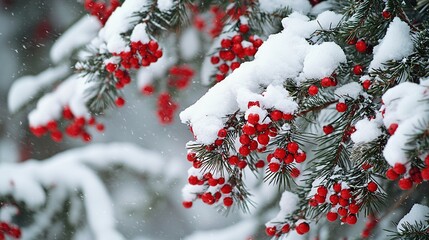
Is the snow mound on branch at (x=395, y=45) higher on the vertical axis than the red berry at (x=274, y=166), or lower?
higher

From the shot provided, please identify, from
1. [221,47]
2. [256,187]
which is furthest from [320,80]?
[256,187]

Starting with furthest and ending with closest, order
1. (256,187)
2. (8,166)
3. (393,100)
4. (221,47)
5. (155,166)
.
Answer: (155,166), (8,166), (256,187), (221,47), (393,100)

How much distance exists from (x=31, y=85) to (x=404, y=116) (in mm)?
1861

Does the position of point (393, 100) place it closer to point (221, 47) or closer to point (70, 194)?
point (221, 47)

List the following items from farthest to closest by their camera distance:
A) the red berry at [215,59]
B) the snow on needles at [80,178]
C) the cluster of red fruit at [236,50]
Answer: the snow on needles at [80,178] → the red berry at [215,59] → the cluster of red fruit at [236,50]

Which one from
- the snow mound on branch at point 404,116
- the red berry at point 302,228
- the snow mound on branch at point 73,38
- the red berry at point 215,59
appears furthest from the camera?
the snow mound on branch at point 73,38

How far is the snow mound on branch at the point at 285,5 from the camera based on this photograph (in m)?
1.16

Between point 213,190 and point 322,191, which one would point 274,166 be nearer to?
point 322,191

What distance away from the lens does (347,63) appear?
960mm

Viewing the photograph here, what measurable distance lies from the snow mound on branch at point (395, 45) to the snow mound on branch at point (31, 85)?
152cm

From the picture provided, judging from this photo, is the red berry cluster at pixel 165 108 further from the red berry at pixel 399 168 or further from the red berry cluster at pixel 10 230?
the red berry at pixel 399 168

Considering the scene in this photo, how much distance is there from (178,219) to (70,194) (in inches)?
24.1

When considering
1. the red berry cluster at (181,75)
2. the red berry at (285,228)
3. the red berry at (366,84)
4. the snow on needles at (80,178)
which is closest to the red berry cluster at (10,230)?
the snow on needles at (80,178)

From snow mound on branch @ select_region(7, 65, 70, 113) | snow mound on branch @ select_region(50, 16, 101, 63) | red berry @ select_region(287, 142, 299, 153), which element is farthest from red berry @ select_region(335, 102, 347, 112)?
snow mound on branch @ select_region(7, 65, 70, 113)
